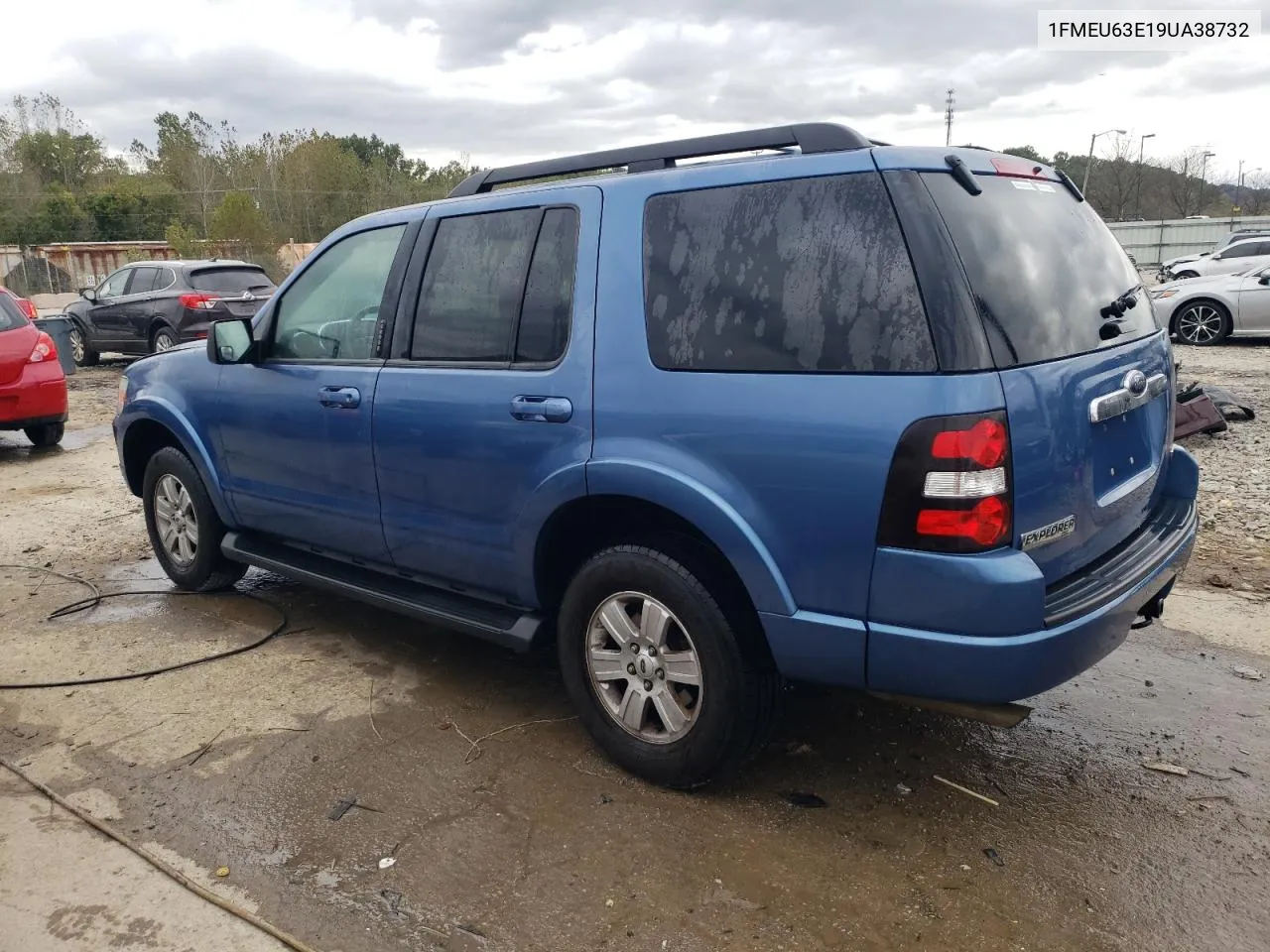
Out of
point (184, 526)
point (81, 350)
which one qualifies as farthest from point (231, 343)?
point (81, 350)

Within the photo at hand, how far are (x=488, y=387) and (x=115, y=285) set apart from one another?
14.6 metres

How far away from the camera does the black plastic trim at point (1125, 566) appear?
2654mm

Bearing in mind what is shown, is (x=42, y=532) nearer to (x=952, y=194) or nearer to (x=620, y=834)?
(x=620, y=834)

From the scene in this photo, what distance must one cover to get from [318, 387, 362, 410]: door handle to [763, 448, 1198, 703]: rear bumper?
1981 mm

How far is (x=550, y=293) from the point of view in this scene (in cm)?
337

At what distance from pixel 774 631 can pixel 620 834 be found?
0.80 metres

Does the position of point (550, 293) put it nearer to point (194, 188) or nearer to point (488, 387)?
point (488, 387)

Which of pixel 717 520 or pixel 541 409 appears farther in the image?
pixel 541 409

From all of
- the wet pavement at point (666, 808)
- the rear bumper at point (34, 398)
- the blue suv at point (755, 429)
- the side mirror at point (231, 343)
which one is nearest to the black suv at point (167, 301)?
the rear bumper at point (34, 398)

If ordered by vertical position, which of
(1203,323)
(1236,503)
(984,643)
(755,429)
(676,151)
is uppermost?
(676,151)

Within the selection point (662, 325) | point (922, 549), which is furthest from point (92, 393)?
point (922, 549)

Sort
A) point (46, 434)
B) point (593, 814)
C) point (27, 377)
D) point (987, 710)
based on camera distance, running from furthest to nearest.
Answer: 1. point (46, 434)
2. point (27, 377)
3. point (593, 814)
4. point (987, 710)

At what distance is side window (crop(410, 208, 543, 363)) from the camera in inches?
137

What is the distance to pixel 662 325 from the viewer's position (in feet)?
9.95
